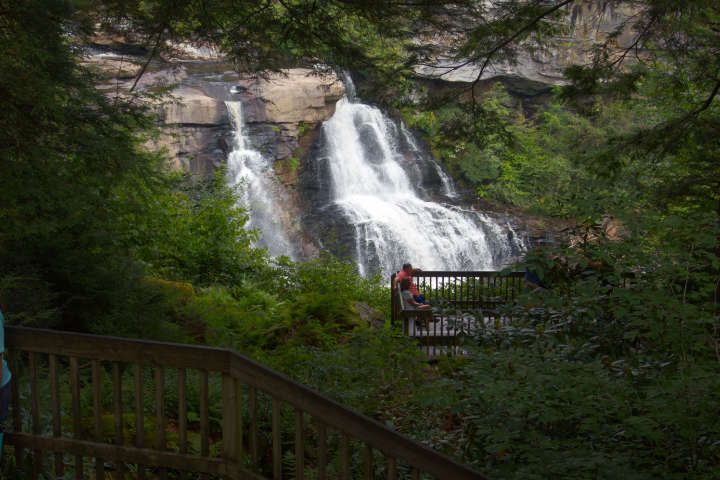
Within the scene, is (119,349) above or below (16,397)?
above

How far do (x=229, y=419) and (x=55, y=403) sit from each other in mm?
911

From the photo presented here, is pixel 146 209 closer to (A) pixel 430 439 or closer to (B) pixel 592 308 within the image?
(A) pixel 430 439

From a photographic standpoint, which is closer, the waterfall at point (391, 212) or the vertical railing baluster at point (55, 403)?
the vertical railing baluster at point (55, 403)

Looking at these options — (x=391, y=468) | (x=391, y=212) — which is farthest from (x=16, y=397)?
(x=391, y=212)

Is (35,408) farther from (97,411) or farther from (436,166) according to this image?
(436,166)

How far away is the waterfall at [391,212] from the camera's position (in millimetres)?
21391

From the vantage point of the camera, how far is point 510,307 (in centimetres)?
554

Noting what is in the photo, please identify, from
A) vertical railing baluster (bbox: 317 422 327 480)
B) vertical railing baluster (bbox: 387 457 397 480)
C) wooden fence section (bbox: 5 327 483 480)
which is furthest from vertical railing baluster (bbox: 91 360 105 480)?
vertical railing baluster (bbox: 387 457 397 480)

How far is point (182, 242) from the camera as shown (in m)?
12.2

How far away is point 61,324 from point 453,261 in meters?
16.7

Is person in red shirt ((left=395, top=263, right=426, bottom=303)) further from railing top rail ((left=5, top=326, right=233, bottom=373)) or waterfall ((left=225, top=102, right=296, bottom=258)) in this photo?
waterfall ((left=225, top=102, right=296, bottom=258))

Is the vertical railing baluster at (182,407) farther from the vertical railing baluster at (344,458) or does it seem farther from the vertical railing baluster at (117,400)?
the vertical railing baluster at (344,458)

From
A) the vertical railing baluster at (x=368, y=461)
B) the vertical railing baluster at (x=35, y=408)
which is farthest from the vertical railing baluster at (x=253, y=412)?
the vertical railing baluster at (x=35, y=408)

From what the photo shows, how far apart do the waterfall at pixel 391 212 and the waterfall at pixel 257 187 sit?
2.23 metres
